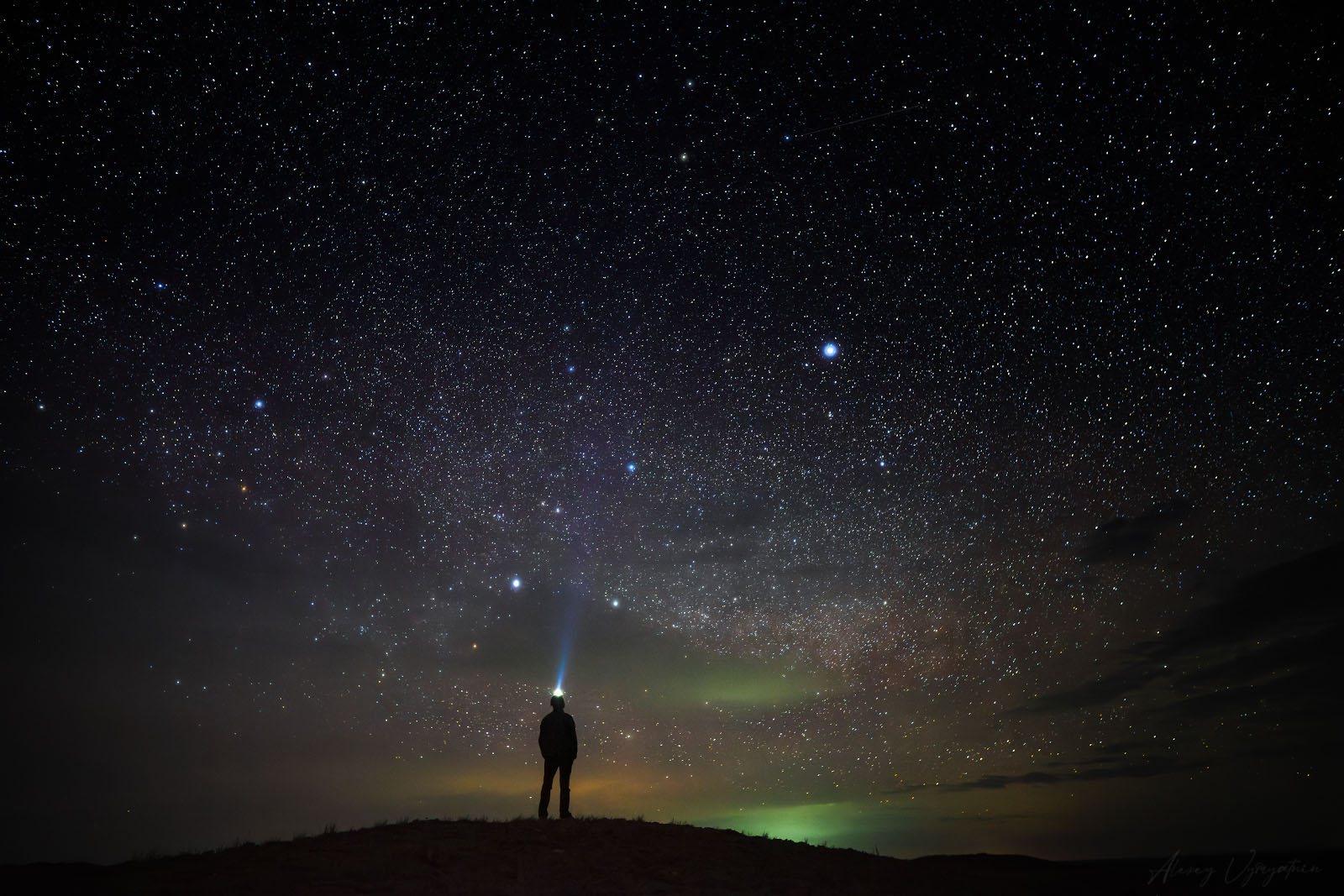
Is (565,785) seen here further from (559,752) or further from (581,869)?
(581,869)

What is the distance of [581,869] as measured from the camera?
7.99 meters

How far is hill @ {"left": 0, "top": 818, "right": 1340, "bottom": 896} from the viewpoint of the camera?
723 cm

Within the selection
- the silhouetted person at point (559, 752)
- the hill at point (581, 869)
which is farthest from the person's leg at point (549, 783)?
the hill at point (581, 869)

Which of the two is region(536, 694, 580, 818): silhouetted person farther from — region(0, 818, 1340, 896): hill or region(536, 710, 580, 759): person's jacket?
region(0, 818, 1340, 896): hill

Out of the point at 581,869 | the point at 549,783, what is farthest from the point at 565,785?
the point at 581,869

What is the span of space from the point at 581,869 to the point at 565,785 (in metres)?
3.88

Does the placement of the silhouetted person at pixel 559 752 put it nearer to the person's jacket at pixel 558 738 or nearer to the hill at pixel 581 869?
the person's jacket at pixel 558 738

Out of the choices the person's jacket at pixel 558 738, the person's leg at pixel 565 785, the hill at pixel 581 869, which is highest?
the person's jacket at pixel 558 738

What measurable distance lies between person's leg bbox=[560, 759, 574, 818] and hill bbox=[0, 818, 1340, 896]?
1.52m

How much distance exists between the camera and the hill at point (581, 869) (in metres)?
7.23

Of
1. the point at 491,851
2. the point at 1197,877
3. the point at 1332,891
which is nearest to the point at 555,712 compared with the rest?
the point at 491,851

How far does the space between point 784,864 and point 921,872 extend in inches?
87.6

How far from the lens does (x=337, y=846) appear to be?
27.8 feet

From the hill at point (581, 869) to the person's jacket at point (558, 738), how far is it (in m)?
1.58
